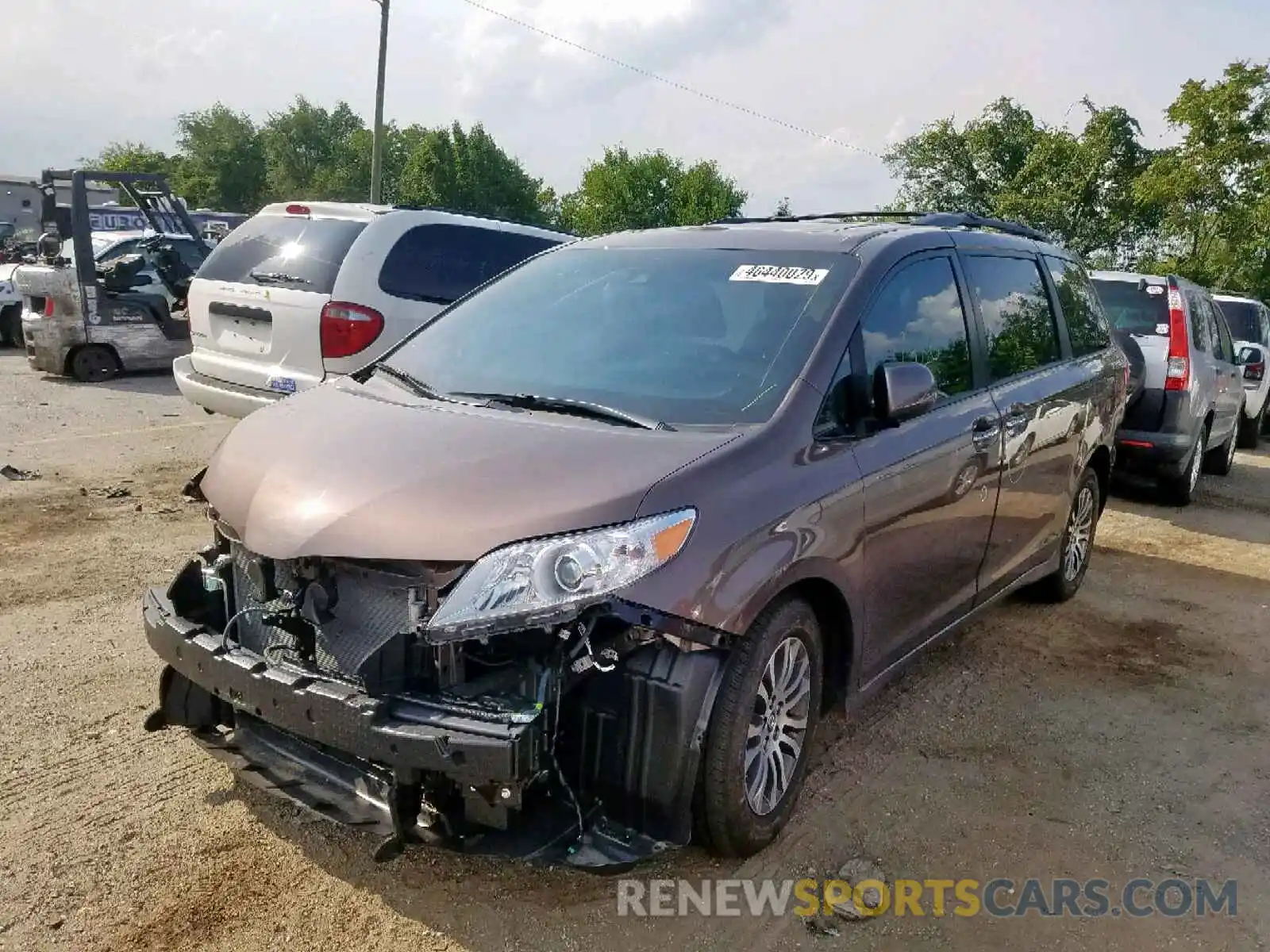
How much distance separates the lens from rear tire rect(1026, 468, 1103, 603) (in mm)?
5402

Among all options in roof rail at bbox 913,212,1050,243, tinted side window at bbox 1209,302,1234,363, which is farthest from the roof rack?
tinted side window at bbox 1209,302,1234,363

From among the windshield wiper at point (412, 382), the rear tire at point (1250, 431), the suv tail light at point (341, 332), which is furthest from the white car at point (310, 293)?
the rear tire at point (1250, 431)

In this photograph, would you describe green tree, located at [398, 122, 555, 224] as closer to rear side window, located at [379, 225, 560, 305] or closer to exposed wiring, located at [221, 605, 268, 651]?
rear side window, located at [379, 225, 560, 305]

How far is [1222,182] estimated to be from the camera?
19344 millimetres

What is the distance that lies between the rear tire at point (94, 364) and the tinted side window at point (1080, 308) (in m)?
10.3

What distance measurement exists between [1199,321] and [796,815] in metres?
7.01

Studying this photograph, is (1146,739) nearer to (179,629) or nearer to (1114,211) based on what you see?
(179,629)

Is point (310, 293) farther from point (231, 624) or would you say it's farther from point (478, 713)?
point (478, 713)

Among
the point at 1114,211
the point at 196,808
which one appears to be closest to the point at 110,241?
the point at 196,808

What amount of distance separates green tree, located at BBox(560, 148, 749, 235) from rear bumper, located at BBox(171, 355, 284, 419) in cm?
5633

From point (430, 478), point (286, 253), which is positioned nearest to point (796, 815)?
point (430, 478)

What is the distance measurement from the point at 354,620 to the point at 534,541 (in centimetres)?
56

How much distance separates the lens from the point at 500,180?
193 feet

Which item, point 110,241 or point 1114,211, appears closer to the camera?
point 110,241
